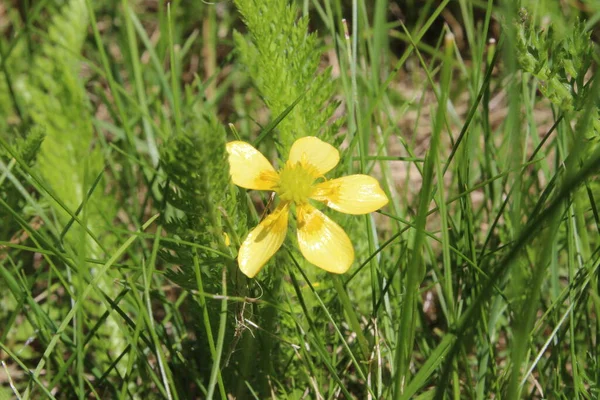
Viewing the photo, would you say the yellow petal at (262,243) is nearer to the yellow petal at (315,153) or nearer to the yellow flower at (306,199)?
the yellow flower at (306,199)

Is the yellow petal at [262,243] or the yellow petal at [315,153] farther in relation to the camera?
the yellow petal at [315,153]

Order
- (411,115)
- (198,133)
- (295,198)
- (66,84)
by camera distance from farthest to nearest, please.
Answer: (411,115) → (66,84) → (295,198) → (198,133)

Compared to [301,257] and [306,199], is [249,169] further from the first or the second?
[301,257]

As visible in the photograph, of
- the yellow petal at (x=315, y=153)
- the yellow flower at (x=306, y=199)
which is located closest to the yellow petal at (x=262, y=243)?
the yellow flower at (x=306, y=199)

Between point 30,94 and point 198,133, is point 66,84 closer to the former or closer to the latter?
point 30,94

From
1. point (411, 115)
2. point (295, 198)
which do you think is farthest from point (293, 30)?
point (411, 115)

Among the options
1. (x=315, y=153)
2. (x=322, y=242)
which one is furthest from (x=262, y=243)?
(x=315, y=153)

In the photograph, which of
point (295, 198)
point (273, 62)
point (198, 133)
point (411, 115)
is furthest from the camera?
point (411, 115)
